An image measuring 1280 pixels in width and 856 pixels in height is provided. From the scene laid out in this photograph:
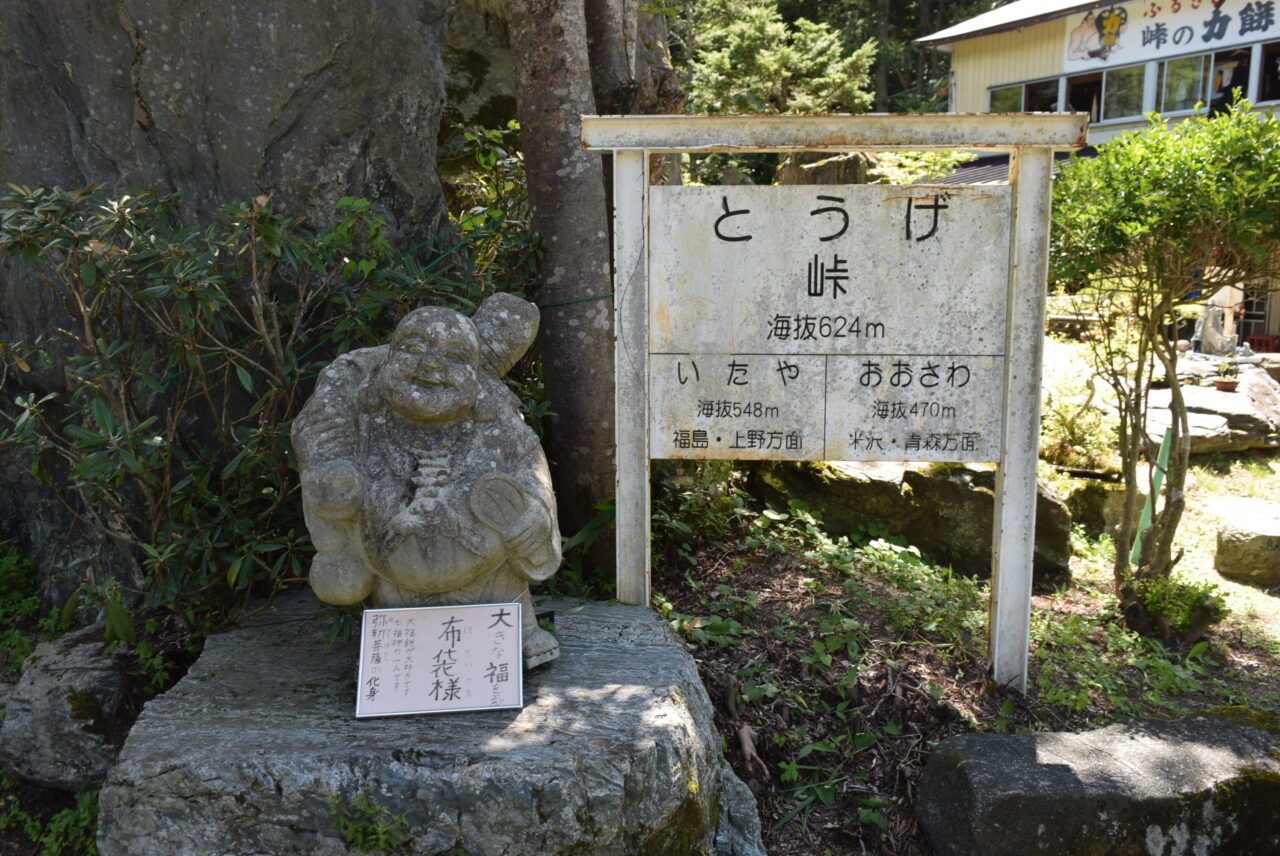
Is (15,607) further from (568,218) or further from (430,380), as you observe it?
(568,218)

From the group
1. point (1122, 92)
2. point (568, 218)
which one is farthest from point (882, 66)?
point (568, 218)

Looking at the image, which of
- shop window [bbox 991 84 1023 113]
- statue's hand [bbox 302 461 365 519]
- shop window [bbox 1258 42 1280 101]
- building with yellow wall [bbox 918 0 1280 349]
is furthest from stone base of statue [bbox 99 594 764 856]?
shop window [bbox 991 84 1023 113]

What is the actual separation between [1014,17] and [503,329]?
17.1m

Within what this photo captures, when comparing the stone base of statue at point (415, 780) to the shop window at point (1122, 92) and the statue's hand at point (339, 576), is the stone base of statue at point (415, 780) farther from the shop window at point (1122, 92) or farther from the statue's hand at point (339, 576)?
the shop window at point (1122, 92)

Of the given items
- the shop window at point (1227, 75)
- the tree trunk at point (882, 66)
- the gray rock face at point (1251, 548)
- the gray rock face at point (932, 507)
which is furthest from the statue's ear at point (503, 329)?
the tree trunk at point (882, 66)

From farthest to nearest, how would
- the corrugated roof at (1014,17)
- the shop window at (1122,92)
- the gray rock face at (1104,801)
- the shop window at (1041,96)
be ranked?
the shop window at (1041,96)
the corrugated roof at (1014,17)
the shop window at (1122,92)
the gray rock face at (1104,801)

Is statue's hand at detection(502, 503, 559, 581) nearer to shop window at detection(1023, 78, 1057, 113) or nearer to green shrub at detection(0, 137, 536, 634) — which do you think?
green shrub at detection(0, 137, 536, 634)

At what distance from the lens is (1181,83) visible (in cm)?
1598

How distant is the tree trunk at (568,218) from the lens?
5059 mm

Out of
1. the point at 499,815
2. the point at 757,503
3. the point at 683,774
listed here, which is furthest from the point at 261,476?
the point at 757,503

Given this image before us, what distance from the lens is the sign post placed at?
401 cm

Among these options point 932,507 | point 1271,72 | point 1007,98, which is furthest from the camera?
point 1007,98

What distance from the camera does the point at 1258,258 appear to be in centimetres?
526

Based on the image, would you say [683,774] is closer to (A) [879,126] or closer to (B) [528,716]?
(B) [528,716]
